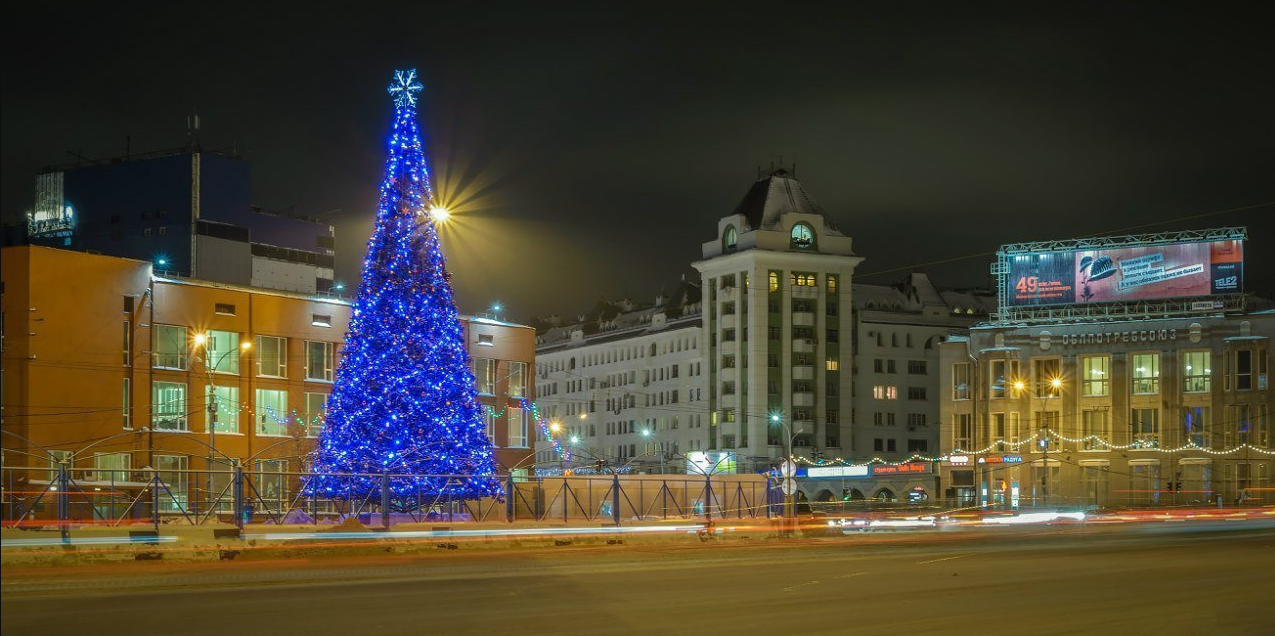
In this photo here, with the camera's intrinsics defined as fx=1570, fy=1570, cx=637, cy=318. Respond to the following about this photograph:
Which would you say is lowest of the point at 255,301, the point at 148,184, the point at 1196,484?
the point at 1196,484

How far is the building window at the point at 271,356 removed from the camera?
76625mm

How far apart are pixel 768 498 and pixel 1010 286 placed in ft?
194

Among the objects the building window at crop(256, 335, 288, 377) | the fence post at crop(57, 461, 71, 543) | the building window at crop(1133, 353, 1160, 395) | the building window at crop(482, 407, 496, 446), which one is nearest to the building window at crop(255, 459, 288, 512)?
the fence post at crop(57, 461, 71, 543)

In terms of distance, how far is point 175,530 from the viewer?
40.0 m

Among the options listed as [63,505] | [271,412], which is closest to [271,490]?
[63,505]

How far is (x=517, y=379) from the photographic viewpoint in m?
91.1

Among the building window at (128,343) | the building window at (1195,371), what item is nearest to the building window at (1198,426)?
the building window at (1195,371)

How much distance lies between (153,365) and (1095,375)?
7071 cm

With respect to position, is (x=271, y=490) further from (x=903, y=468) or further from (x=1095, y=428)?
(x=903, y=468)

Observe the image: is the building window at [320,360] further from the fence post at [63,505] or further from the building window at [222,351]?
the fence post at [63,505]

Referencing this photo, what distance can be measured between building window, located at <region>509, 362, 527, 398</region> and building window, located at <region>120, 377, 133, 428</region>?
2579cm

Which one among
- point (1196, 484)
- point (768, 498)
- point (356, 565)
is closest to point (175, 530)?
point (356, 565)

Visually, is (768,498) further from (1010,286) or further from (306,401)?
(1010,286)

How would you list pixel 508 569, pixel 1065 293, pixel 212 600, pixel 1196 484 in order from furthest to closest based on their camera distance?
1. pixel 1065 293
2. pixel 1196 484
3. pixel 508 569
4. pixel 212 600
